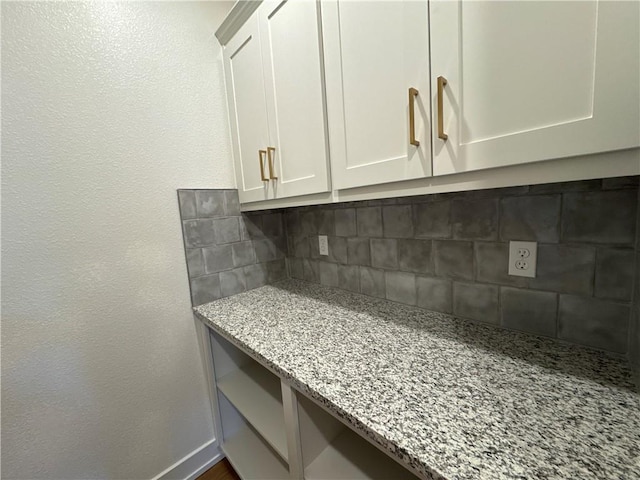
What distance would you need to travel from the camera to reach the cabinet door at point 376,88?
62cm

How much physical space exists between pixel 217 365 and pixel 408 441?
1135mm

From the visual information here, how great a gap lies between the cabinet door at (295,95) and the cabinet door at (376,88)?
0.17 feet

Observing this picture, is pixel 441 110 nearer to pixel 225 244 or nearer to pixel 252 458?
pixel 225 244

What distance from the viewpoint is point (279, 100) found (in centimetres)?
100

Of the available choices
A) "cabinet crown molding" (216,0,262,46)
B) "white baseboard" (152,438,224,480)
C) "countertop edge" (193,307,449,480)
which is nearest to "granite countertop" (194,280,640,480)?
"countertop edge" (193,307,449,480)

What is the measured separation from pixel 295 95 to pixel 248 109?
35 cm

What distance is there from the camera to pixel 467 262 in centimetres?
90

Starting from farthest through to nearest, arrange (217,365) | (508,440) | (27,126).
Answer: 1. (217,365)
2. (27,126)
3. (508,440)

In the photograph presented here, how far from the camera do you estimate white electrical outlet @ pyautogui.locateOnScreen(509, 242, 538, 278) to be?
0.76 metres

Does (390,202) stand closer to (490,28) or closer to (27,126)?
(490,28)

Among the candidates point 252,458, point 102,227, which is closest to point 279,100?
point 102,227

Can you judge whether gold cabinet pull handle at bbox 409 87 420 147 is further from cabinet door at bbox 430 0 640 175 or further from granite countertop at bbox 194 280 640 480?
granite countertop at bbox 194 280 640 480

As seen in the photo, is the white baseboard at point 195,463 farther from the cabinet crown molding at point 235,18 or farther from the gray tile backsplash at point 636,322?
the cabinet crown molding at point 235,18

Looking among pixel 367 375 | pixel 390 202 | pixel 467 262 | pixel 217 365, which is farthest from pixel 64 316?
pixel 467 262
